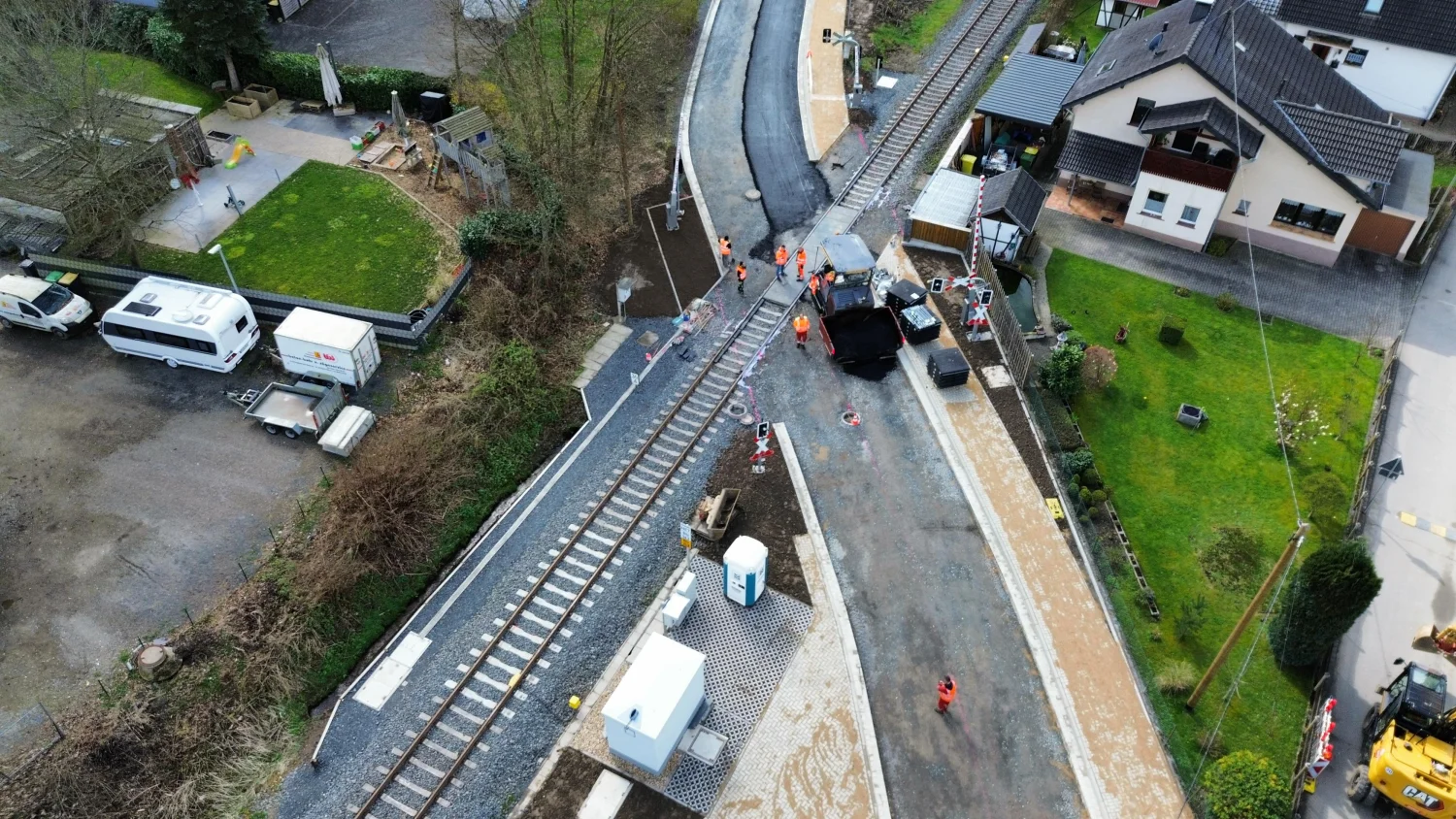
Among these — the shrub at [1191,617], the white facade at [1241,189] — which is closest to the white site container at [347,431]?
the shrub at [1191,617]

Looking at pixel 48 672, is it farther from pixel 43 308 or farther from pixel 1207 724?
pixel 1207 724

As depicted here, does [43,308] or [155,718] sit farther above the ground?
[43,308]

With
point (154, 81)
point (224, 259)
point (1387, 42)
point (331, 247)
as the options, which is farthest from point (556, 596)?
point (1387, 42)

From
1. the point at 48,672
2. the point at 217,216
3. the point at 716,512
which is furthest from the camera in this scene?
the point at 217,216

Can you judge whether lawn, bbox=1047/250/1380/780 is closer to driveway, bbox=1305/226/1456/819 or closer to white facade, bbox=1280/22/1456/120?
driveway, bbox=1305/226/1456/819

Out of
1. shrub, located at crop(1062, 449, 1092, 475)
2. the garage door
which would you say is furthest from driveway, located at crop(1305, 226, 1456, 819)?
shrub, located at crop(1062, 449, 1092, 475)

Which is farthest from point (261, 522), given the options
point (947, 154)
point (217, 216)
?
point (947, 154)

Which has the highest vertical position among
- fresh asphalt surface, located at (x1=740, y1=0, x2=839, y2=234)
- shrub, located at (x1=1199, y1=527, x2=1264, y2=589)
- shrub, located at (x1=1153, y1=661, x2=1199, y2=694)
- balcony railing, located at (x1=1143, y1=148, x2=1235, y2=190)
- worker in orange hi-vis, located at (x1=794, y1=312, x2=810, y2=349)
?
balcony railing, located at (x1=1143, y1=148, x2=1235, y2=190)
